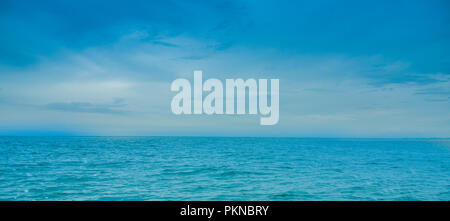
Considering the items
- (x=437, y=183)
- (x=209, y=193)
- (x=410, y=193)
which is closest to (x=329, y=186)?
(x=410, y=193)

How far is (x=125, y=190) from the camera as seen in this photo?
419 inches

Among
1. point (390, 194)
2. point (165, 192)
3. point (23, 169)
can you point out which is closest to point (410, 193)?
point (390, 194)

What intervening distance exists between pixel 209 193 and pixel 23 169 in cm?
1398
